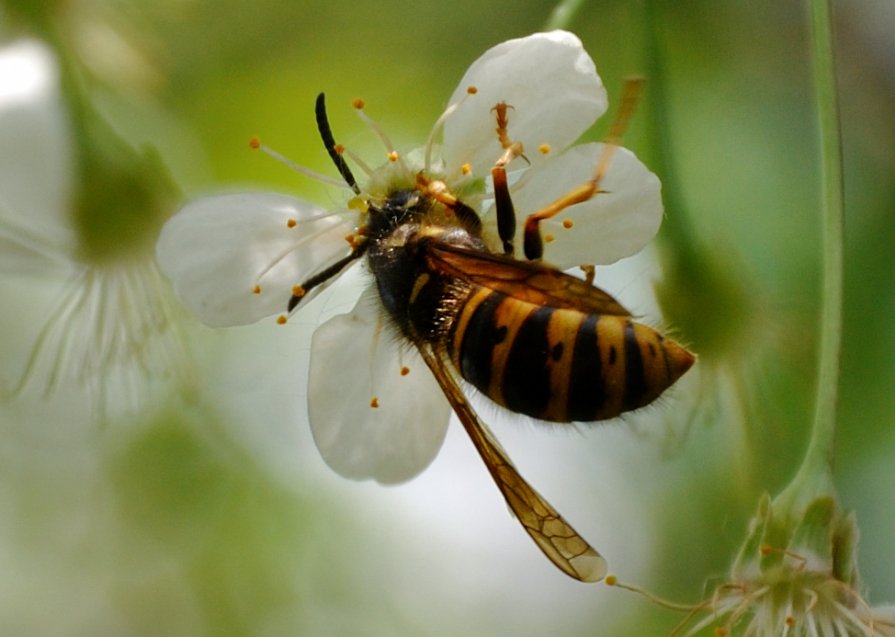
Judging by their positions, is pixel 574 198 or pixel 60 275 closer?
pixel 574 198

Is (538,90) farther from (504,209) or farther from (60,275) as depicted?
(60,275)

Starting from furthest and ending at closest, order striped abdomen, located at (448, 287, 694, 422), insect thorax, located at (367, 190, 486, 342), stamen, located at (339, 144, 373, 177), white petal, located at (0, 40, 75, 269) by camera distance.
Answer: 1. white petal, located at (0, 40, 75, 269)
2. stamen, located at (339, 144, 373, 177)
3. insect thorax, located at (367, 190, 486, 342)
4. striped abdomen, located at (448, 287, 694, 422)

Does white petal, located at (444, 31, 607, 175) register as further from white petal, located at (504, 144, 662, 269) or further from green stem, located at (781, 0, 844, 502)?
green stem, located at (781, 0, 844, 502)

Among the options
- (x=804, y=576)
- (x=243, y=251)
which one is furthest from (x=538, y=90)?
(x=804, y=576)

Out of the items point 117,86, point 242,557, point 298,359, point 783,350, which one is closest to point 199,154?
point 117,86

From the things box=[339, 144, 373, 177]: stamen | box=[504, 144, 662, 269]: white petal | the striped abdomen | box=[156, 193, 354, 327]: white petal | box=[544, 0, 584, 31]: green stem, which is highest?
box=[544, 0, 584, 31]: green stem

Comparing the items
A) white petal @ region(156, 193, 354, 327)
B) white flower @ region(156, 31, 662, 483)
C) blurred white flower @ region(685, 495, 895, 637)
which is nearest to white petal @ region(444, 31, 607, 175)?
white flower @ region(156, 31, 662, 483)

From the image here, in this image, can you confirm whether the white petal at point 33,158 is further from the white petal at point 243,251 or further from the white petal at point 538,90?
the white petal at point 538,90
